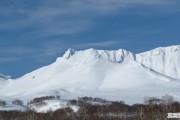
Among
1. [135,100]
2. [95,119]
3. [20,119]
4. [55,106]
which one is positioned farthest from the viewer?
[135,100]

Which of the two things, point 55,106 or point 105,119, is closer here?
point 105,119

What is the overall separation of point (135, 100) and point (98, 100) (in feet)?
48.7

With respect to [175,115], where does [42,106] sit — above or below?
above

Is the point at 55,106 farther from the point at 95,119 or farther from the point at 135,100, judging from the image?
the point at 95,119

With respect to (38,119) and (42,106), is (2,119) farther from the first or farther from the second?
(42,106)

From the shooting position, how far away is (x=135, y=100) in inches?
7844

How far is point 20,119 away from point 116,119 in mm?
26400

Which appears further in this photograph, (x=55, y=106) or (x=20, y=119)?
(x=55, y=106)

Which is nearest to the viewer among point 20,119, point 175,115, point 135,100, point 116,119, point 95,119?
point 175,115

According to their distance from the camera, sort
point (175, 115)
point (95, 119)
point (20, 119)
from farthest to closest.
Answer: point (20, 119) → point (95, 119) → point (175, 115)

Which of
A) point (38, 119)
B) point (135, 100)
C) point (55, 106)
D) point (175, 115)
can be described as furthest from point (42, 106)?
point (175, 115)


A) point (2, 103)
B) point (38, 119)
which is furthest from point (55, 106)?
point (38, 119)

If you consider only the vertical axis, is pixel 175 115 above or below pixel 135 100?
below

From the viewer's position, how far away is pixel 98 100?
7648 inches
